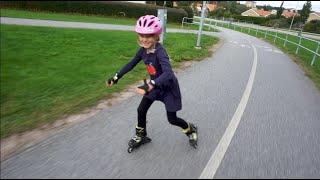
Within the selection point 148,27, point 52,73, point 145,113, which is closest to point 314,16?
point 52,73

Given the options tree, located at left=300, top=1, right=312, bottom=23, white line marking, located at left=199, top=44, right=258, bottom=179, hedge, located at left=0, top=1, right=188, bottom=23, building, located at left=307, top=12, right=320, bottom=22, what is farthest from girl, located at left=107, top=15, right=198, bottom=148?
hedge, located at left=0, top=1, right=188, bottom=23

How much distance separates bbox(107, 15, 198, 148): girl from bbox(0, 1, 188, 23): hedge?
28.7m

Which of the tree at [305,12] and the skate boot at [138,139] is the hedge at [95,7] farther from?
the skate boot at [138,139]

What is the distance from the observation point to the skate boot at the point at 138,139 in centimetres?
480

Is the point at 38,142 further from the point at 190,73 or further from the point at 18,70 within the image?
the point at 190,73

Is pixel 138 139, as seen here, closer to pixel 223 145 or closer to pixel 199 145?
pixel 199 145

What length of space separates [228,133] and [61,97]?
3.13 meters

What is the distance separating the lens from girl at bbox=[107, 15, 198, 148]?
4.27 meters

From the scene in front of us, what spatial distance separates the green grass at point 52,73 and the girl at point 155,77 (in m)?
1.59

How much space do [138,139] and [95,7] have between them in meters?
33.5

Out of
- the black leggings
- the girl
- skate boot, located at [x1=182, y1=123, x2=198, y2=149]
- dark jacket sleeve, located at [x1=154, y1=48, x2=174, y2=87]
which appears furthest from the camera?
skate boot, located at [x1=182, y1=123, x2=198, y2=149]

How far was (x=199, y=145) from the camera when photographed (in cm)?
514

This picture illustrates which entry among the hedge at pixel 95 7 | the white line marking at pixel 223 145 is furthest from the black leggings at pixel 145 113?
the hedge at pixel 95 7

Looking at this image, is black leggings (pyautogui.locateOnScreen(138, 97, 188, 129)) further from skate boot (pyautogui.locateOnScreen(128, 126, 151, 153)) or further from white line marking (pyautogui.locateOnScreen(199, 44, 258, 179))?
white line marking (pyautogui.locateOnScreen(199, 44, 258, 179))
